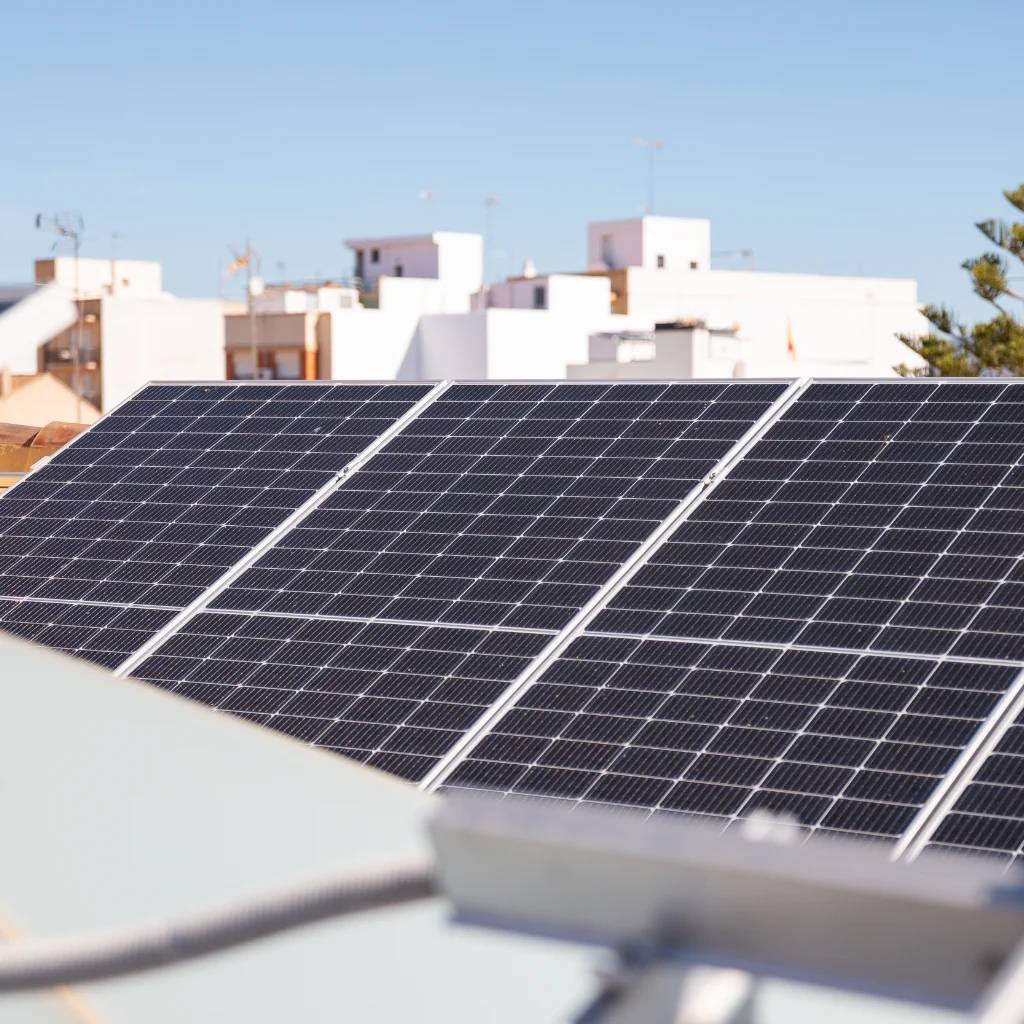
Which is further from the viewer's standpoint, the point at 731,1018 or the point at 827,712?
the point at 827,712

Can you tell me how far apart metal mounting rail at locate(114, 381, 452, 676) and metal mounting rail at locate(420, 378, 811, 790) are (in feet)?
7.72

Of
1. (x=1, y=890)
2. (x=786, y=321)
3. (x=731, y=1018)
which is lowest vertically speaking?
(x=786, y=321)

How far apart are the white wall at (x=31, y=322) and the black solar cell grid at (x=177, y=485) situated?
8378 mm

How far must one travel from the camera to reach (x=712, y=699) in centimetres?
877

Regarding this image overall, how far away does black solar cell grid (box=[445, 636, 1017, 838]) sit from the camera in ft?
25.8

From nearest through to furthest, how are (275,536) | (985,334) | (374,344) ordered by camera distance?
(275,536) < (985,334) < (374,344)

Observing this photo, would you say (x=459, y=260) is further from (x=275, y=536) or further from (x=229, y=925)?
(x=229, y=925)

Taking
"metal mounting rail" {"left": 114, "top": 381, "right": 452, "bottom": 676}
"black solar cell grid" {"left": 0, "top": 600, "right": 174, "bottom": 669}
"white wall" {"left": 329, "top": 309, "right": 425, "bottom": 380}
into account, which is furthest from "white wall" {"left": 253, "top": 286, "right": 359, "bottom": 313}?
"black solar cell grid" {"left": 0, "top": 600, "right": 174, "bottom": 669}

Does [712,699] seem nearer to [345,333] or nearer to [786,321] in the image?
[345,333]

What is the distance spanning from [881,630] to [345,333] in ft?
224

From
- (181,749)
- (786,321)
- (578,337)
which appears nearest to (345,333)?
(578,337)

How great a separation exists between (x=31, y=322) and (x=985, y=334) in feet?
128

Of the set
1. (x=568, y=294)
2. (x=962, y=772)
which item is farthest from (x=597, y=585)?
(x=568, y=294)

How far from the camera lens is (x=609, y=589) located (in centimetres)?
1013
